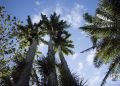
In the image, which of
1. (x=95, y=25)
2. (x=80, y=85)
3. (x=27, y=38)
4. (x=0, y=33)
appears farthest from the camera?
(x=27, y=38)

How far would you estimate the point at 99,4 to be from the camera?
52.7ft

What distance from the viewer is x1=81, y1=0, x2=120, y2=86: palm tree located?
14747mm

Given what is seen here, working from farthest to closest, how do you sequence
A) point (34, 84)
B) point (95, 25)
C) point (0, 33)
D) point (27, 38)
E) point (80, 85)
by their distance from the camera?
point (27, 38), point (0, 33), point (95, 25), point (34, 84), point (80, 85)

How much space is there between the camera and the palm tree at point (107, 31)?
1475cm

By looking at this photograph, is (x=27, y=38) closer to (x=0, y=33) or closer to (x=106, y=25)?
(x=0, y=33)

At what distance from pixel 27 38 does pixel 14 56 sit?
19.7ft

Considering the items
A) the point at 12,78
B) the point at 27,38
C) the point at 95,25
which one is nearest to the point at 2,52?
the point at 12,78

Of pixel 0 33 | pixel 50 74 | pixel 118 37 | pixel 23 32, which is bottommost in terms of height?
pixel 50 74

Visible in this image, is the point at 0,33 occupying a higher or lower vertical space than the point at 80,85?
higher

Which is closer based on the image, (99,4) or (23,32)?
(99,4)

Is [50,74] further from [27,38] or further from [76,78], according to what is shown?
[27,38]

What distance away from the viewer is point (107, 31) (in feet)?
50.1

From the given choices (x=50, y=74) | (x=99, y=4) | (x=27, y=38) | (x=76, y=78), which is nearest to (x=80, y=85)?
(x=76, y=78)

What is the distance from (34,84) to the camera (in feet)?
48.6
